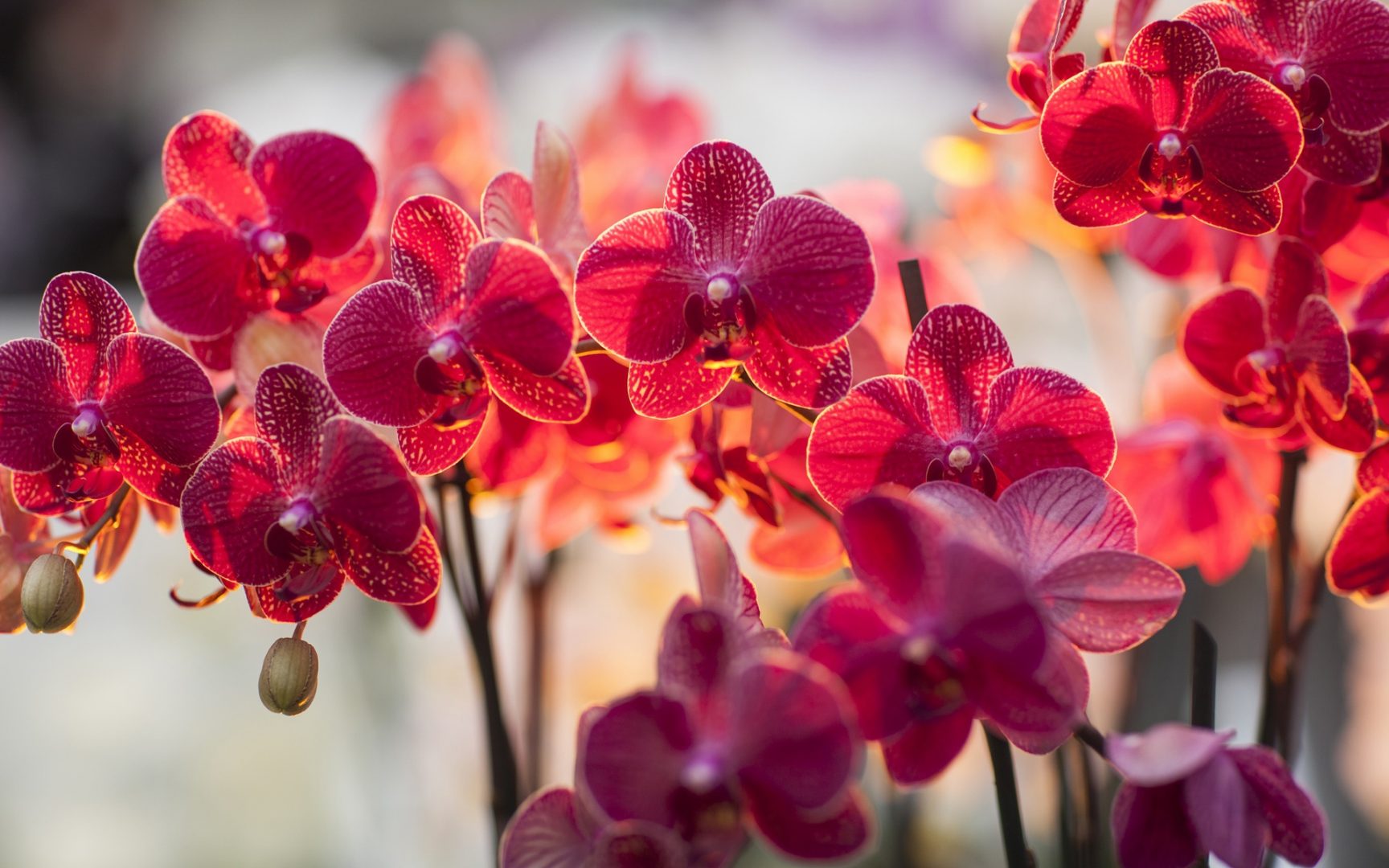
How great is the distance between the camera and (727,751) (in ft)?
0.92

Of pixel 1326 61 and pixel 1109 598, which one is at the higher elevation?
pixel 1326 61

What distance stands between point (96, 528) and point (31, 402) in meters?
0.04

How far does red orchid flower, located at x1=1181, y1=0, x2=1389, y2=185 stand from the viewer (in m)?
0.38

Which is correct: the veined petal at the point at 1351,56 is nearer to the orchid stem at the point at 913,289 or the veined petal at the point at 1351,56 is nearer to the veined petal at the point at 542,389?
the orchid stem at the point at 913,289

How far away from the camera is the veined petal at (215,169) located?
411 mm

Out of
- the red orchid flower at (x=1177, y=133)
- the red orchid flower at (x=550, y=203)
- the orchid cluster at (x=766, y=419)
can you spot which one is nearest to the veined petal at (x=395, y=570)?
the orchid cluster at (x=766, y=419)

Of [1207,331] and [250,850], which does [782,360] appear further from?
[250,850]

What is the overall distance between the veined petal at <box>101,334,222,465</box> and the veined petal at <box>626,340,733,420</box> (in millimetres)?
127

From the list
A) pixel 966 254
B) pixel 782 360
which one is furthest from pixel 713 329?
pixel 966 254

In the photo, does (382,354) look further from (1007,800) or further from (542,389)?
(1007,800)

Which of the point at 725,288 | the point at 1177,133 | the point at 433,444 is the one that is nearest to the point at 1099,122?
the point at 1177,133

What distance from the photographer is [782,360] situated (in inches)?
14.5

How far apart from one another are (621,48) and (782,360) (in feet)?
1.53

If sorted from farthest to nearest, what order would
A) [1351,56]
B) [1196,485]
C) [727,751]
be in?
1. [1196,485]
2. [1351,56]
3. [727,751]
